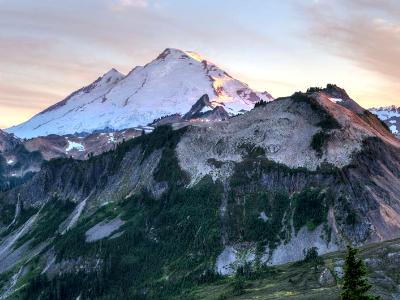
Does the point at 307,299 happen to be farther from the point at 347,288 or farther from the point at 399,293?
the point at 347,288

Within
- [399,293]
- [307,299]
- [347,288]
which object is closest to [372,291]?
[399,293]

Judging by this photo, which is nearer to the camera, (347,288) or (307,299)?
(347,288)

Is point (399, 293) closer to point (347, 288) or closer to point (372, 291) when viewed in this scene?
point (372, 291)

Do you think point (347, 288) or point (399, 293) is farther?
point (399, 293)

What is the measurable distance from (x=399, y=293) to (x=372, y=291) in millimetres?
8088

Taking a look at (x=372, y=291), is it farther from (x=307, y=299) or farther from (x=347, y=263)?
(x=347, y=263)

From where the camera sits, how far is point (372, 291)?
19575 cm

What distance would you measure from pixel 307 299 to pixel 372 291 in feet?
67.4

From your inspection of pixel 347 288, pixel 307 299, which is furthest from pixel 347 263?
pixel 307 299

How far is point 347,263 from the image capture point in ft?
264

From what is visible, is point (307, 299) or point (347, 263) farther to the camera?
point (307, 299)

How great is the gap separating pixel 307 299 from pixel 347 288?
118 meters

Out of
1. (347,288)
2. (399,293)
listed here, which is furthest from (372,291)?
(347,288)

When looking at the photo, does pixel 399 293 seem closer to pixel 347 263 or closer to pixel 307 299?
pixel 307 299
